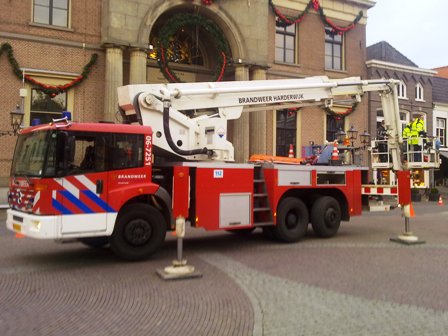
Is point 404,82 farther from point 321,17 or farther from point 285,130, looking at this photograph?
point 285,130

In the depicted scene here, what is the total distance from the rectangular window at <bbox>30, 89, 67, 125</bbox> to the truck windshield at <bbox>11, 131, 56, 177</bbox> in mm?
11417

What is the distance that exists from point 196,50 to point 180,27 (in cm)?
310

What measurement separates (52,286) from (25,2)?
51.3 ft

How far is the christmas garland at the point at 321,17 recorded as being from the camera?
2373 centimetres

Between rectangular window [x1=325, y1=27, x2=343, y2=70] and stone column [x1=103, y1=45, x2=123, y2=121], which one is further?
rectangular window [x1=325, y1=27, x2=343, y2=70]

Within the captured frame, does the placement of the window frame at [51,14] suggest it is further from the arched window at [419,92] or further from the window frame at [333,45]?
the arched window at [419,92]

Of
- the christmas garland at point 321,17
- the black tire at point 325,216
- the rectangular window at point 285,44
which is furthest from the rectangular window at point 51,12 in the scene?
the black tire at point 325,216

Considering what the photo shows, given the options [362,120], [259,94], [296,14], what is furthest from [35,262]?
[362,120]

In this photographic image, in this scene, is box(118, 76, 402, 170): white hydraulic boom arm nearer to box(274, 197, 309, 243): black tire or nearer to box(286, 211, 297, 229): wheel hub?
box(274, 197, 309, 243): black tire

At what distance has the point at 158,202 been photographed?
8117mm

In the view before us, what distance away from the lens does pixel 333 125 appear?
86.5ft

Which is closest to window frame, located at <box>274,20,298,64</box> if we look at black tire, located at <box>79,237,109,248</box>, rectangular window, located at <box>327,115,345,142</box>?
rectangular window, located at <box>327,115,345,142</box>

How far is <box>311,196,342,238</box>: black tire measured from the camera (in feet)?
A: 34.1

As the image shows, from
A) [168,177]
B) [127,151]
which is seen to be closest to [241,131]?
[168,177]
